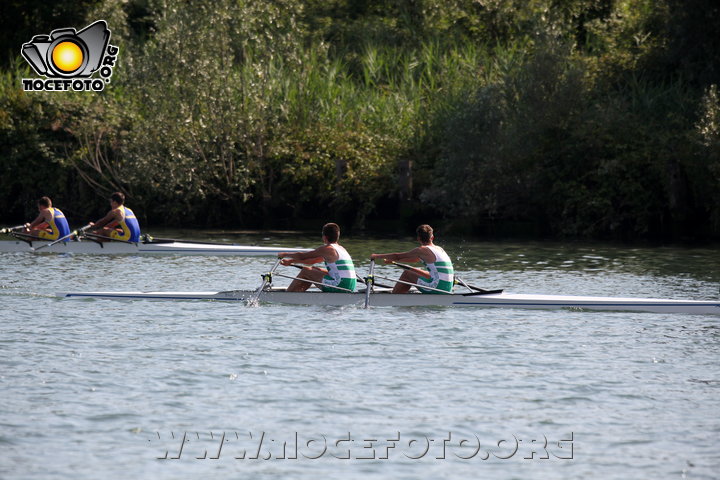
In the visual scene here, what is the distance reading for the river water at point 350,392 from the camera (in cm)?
999

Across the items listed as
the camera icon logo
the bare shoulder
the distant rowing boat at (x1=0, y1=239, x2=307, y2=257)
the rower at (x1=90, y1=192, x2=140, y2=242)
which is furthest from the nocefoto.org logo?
the bare shoulder

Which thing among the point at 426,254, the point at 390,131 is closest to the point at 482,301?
the point at 426,254

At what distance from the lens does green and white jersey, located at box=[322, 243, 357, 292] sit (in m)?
18.2

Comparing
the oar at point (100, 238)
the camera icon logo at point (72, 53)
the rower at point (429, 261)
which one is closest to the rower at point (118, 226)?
the oar at point (100, 238)

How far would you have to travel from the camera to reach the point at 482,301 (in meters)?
17.9

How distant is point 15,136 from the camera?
143 feet

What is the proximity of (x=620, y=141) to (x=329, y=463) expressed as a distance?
90.4ft

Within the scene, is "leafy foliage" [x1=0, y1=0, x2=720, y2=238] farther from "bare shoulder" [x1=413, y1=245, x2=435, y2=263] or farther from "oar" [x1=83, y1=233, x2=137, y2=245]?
"bare shoulder" [x1=413, y1=245, x2=435, y2=263]

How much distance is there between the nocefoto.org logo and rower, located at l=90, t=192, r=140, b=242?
15.3m

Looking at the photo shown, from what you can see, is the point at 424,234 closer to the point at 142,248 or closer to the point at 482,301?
the point at 482,301

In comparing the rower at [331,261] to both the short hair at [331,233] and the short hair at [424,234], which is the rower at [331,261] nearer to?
the short hair at [331,233]

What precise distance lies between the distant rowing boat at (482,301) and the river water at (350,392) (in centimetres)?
21

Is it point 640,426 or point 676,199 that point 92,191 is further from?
point 640,426

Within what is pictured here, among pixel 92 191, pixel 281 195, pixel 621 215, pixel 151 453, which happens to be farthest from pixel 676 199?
pixel 151 453
